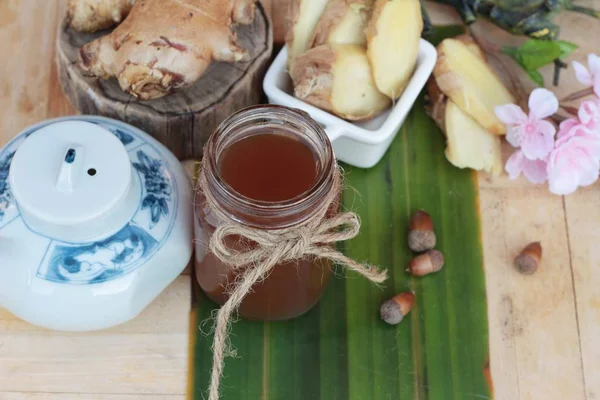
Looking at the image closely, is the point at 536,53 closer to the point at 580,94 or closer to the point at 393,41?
the point at 580,94

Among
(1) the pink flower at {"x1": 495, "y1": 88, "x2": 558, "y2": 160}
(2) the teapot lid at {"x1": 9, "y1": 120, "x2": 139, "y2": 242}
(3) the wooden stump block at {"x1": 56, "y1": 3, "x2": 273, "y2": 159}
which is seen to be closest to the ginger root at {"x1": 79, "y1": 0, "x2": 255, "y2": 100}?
(3) the wooden stump block at {"x1": 56, "y1": 3, "x2": 273, "y2": 159}

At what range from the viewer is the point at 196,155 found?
99 centimetres

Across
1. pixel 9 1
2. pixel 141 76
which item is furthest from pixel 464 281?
pixel 9 1

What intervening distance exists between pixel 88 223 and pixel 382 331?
15.7 inches

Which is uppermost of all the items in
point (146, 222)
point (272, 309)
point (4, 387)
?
point (146, 222)

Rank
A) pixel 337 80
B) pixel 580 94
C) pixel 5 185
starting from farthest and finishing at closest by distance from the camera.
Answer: pixel 580 94 → pixel 337 80 → pixel 5 185

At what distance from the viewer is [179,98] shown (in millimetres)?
911

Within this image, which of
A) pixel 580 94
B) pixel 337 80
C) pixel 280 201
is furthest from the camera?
pixel 580 94

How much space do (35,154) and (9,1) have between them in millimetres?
476

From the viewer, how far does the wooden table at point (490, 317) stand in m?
0.87

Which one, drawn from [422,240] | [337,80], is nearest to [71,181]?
[337,80]

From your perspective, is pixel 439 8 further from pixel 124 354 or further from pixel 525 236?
pixel 124 354

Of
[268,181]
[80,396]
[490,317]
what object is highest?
[268,181]

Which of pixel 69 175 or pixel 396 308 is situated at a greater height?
pixel 69 175
